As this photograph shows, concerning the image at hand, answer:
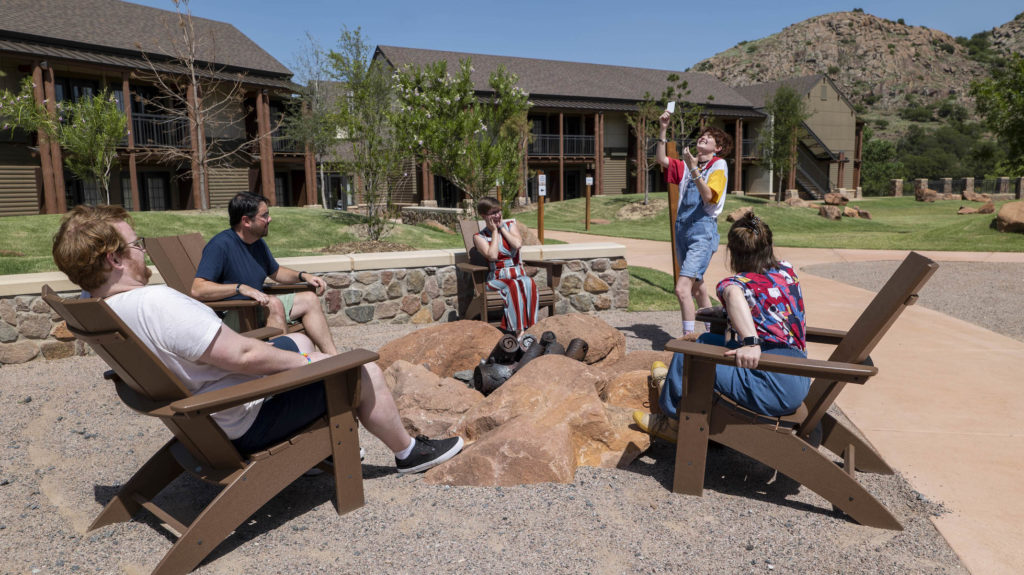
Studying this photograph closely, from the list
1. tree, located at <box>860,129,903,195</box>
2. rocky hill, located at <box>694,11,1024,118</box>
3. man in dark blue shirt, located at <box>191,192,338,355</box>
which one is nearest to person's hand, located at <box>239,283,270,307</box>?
man in dark blue shirt, located at <box>191,192,338,355</box>

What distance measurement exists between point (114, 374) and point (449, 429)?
1.57 metres

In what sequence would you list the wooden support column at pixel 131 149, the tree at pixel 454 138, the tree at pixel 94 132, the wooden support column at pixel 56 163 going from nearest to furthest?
the tree at pixel 94 132
the tree at pixel 454 138
the wooden support column at pixel 56 163
the wooden support column at pixel 131 149

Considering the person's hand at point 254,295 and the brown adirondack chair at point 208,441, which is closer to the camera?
the brown adirondack chair at point 208,441

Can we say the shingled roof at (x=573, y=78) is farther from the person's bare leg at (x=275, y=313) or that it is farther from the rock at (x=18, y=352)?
the person's bare leg at (x=275, y=313)

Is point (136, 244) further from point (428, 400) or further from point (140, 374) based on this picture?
point (428, 400)

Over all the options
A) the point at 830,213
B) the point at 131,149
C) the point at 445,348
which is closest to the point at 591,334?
the point at 445,348

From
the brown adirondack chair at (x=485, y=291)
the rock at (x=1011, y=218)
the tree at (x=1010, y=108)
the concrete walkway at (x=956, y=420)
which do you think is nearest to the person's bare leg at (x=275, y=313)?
the brown adirondack chair at (x=485, y=291)

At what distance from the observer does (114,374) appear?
2449 millimetres

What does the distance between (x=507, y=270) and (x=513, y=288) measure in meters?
0.18

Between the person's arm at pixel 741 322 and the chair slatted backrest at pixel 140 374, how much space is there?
6.11 ft

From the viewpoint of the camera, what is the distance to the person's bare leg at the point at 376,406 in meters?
2.60

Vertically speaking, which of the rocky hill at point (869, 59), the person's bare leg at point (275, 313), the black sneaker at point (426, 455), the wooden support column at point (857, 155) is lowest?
the black sneaker at point (426, 455)

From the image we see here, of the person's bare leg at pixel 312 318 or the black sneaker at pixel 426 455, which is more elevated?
the person's bare leg at pixel 312 318

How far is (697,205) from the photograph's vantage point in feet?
16.0
